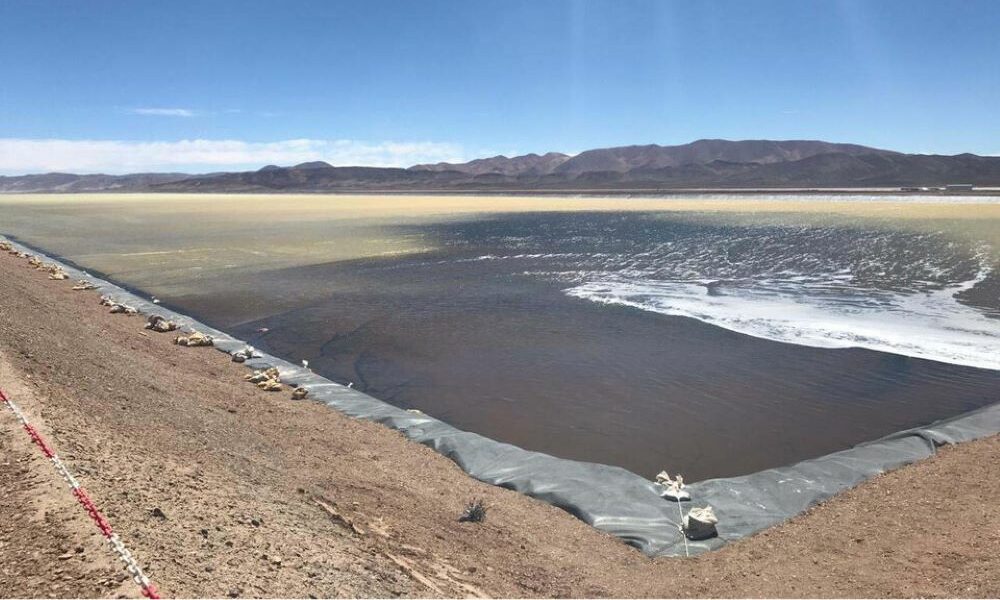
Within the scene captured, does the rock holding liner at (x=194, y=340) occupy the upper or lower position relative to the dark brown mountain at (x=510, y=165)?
lower

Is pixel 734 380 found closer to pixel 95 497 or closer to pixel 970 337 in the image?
pixel 970 337

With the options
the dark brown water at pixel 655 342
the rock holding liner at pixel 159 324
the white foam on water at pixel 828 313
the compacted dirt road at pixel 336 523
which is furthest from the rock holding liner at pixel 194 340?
the white foam on water at pixel 828 313

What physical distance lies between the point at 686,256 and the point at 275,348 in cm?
1589

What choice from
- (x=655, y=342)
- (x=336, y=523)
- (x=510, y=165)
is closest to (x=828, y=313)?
(x=655, y=342)

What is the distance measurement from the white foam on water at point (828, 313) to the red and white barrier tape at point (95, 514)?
10.8 metres

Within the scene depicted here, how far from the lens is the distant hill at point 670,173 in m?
87.2

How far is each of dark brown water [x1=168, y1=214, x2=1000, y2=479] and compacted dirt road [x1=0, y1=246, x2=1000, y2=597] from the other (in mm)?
1647

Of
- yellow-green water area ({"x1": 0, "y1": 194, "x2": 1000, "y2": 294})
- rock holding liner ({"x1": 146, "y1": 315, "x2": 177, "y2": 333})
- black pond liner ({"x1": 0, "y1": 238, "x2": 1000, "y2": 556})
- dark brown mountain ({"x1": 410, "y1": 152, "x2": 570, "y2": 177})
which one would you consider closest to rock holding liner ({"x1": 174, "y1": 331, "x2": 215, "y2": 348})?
rock holding liner ({"x1": 146, "y1": 315, "x2": 177, "y2": 333})

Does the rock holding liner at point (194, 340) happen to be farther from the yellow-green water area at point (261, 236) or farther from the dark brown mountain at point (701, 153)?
the dark brown mountain at point (701, 153)

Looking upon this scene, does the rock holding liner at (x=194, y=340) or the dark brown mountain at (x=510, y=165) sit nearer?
the rock holding liner at (x=194, y=340)

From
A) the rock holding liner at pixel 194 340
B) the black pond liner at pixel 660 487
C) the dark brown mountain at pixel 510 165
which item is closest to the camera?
the black pond liner at pixel 660 487

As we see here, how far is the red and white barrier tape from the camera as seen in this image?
3092mm

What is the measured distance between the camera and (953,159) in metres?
90.4

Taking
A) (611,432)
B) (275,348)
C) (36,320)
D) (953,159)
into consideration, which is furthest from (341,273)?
(953,159)
